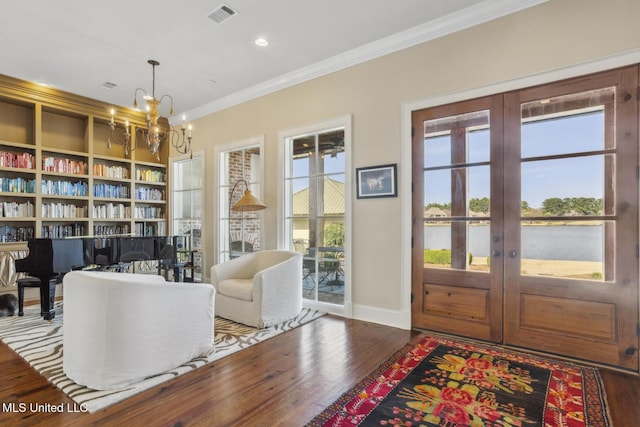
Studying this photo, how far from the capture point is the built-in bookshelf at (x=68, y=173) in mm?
4963

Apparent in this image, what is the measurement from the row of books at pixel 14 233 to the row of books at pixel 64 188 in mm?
607

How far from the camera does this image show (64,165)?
17.8 feet

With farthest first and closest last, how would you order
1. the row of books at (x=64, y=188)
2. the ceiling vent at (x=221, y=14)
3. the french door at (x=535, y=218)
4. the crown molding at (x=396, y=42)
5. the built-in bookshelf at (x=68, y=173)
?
the row of books at (x=64, y=188)
the built-in bookshelf at (x=68, y=173)
the ceiling vent at (x=221, y=14)
the crown molding at (x=396, y=42)
the french door at (x=535, y=218)

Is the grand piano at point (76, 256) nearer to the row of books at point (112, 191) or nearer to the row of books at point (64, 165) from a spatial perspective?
the row of books at point (112, 191)

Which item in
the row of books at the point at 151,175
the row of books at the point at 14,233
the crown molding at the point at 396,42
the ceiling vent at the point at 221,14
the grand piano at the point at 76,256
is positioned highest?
the ceiling vent at the point at 221,14

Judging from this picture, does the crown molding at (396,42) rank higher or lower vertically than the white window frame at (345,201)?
higher

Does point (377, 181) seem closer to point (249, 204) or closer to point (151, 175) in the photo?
point (249, 204)

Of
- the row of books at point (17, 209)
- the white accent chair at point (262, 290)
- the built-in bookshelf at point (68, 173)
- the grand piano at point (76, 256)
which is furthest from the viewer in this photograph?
the built-in bookshelf at point (68, 173)

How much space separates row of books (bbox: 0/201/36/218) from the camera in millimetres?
4820

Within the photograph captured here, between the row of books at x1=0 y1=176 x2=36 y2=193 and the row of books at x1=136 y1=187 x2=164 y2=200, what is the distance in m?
1.50

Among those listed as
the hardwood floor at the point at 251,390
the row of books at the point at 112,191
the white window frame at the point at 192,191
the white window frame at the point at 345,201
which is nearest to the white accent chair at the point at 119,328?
the hardwood floor at the point at 251,390

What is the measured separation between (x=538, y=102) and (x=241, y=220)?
4130mm

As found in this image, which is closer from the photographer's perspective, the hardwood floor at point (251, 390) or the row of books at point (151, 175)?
the hardwood floor at point (251, 390)

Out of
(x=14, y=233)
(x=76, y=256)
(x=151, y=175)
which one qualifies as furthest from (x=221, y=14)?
(x=14, y=233)
